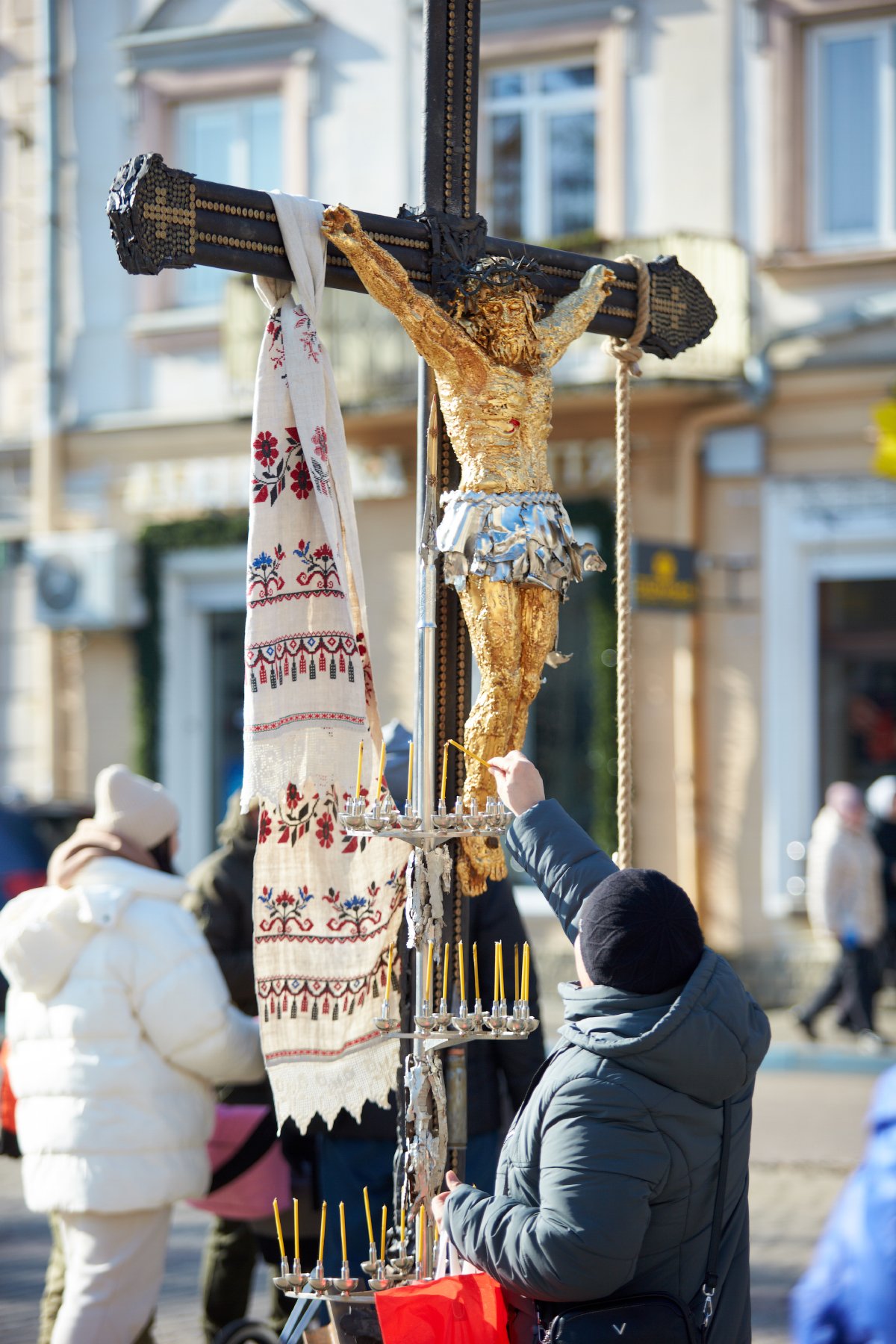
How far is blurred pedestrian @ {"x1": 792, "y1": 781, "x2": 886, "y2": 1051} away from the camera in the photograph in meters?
10.3

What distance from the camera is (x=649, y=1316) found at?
2.59 meters

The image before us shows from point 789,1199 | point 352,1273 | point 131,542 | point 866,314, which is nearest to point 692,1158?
point 352,1273

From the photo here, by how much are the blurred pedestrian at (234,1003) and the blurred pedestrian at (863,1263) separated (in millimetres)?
2528

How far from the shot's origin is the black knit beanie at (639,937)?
8.54 ft

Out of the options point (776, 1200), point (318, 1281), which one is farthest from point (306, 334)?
point (776, 1200)

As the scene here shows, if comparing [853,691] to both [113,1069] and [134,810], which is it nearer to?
[134,810]

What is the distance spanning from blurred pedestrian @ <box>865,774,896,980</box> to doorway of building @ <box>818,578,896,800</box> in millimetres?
1059

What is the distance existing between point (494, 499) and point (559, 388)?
9167mm

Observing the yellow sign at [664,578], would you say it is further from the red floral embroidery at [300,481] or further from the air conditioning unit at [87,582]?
the red floral embroidery at [300,481]

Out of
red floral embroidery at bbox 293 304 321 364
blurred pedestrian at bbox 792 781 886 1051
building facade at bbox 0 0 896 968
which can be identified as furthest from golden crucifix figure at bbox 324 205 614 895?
building facade at bbox 0 0 896 968

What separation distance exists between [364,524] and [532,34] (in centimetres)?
374

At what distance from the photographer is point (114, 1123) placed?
3.92 m

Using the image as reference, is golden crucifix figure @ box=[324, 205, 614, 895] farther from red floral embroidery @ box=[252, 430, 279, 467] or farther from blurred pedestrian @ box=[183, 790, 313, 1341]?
blurred pedestrian @ box=[183, 790, 313, 1341]

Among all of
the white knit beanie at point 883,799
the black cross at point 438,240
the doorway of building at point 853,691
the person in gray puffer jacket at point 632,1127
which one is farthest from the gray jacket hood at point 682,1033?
the doorway of building at point 853,691
